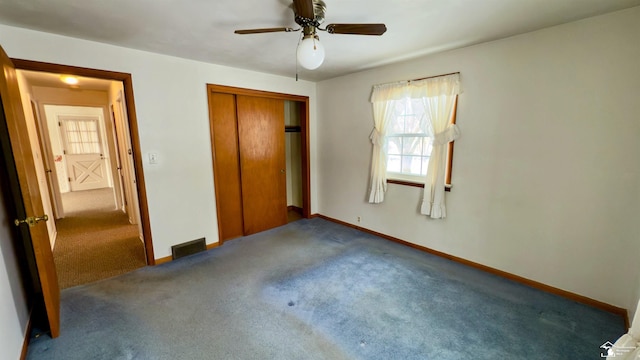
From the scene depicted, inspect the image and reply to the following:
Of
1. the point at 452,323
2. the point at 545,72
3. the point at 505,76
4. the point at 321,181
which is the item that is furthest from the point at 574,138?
the point at 321,181

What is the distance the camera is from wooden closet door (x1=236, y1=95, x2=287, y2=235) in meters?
3.71

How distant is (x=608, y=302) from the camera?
2.13 metres

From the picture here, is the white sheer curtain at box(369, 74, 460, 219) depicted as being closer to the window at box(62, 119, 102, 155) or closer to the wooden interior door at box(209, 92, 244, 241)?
the wooden interior door at box(209, 92, 244, 241)

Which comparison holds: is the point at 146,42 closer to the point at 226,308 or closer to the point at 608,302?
the point at 226,308

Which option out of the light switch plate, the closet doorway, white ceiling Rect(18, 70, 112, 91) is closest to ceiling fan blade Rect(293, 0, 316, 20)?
the closet doorway

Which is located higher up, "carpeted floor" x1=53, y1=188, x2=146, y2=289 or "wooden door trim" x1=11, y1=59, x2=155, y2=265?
"wooden door trim" x1=11, y1=59, x2=155, y2=265

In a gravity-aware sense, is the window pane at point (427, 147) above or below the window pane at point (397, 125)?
below

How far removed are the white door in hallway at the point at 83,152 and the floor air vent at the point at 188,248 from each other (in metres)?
6.22

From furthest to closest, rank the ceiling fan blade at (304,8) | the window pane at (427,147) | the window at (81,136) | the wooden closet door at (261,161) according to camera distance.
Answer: the window at (81,136) → the wooden closet door at (261,161) → the window pane at (427,147) → the ceiling fan blade at (304,8)

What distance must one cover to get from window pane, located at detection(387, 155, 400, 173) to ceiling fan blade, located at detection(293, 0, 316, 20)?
2284mm

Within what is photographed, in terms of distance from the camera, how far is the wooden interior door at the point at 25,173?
5.50 feet

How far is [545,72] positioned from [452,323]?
7.59ft

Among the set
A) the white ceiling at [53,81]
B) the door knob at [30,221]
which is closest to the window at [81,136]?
the white ceiling at [53,81]

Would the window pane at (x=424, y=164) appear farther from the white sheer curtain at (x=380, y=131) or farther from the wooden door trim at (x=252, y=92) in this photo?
the wooden door trim at (x=252, y=92)
